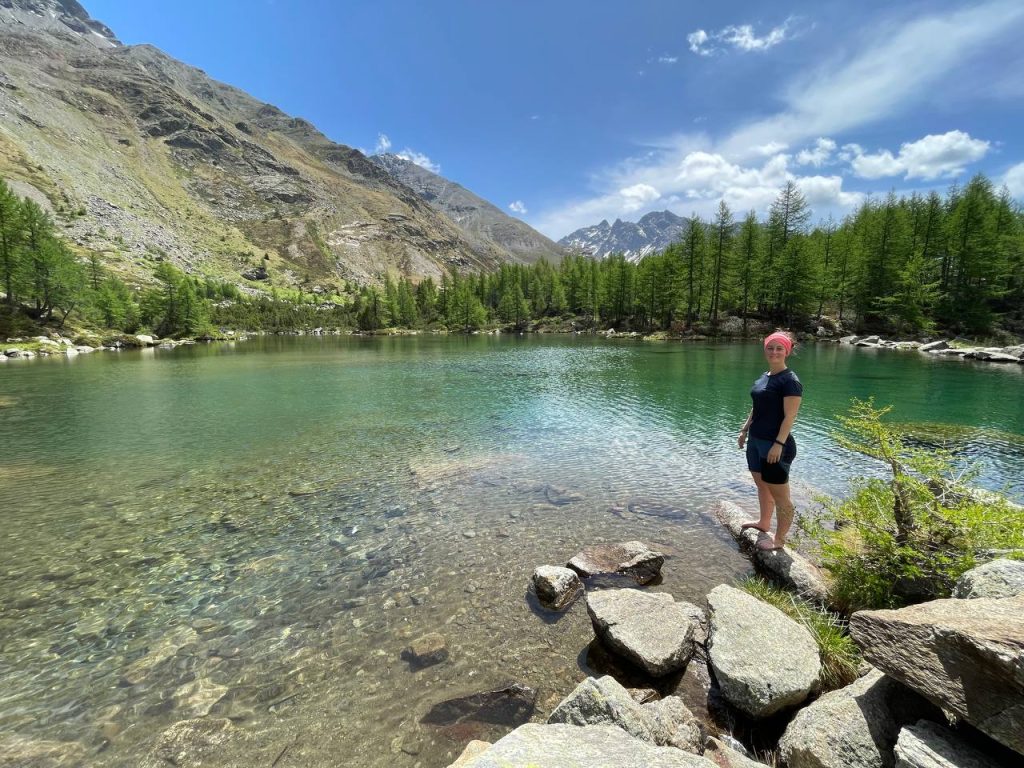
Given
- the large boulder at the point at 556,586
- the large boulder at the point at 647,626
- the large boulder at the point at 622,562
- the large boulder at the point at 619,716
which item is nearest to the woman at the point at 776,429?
the large boulder at the point at 622,562

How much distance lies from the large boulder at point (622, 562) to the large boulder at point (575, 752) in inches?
214

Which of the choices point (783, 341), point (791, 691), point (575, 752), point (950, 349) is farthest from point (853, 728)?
point (950, 349)

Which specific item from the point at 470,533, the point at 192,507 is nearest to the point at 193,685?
A: the point at 470,533

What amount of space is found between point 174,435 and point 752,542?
23786mm

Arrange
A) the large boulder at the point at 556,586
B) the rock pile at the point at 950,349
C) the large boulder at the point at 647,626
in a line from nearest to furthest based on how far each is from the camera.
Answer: the large boulder at the point at 647,626 → the large boulder at the point at 556,586 → the rock pile at the point at 950,349

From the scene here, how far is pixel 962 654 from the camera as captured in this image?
3.63 metres

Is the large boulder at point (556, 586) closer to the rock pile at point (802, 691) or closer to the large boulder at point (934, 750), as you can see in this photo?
the rock pile at point (802, 691)

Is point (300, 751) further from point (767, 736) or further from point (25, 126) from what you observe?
point (25, 126)

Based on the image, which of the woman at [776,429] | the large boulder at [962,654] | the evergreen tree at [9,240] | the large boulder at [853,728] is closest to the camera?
the large boulder at [962,654]

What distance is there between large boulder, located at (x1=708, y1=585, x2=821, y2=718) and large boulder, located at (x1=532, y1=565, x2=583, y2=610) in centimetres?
262

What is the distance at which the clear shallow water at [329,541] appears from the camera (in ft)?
20.9

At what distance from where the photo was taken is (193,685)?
6.67 meters

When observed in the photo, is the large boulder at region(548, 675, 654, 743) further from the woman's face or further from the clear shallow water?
the woman's face

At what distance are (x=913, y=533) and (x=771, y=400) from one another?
115 inches
